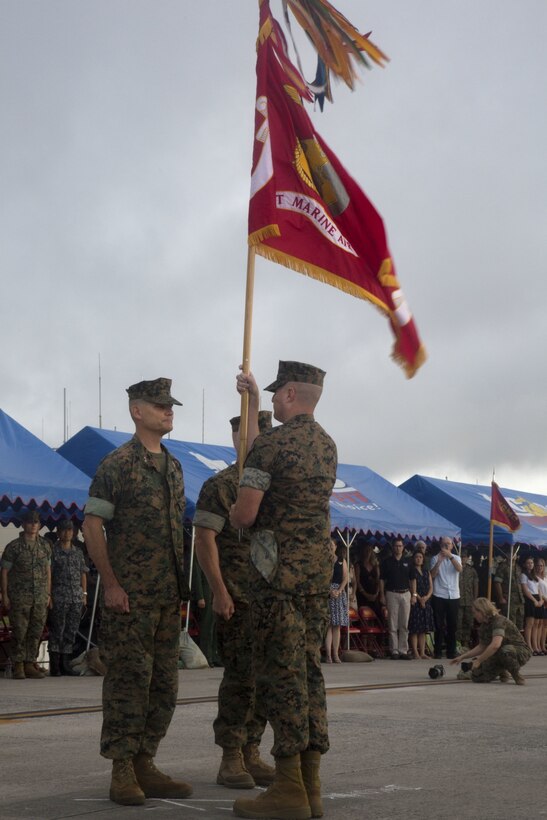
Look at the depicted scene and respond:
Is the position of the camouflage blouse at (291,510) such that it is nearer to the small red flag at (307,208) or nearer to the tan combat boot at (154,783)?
the tan combat boot at (154,783)

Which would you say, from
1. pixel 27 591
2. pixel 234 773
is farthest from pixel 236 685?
pixel 27 591

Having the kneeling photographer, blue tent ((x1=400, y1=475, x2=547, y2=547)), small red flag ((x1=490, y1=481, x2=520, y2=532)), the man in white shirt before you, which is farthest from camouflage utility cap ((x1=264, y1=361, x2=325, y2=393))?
blue tent ((x1=400, y1=475, x2=547, y2=547))

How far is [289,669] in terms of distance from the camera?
5.16m

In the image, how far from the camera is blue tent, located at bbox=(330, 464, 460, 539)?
1841 cm

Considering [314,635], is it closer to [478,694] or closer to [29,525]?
[478,694]

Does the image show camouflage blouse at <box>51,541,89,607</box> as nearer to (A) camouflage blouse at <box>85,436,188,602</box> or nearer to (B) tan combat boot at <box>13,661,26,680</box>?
(B) tan combat boot at <box>13,661,26,680</box>

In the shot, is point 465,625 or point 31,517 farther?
point 465,625

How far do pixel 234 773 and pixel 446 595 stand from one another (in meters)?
14.7

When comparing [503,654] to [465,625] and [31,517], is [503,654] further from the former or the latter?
[465,625]

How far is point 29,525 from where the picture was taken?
1398 cm

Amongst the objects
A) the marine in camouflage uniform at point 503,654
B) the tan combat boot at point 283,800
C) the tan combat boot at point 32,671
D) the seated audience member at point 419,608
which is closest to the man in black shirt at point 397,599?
the seated audience member at point 419,608

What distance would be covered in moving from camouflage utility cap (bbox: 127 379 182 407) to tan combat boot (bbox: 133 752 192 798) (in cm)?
179

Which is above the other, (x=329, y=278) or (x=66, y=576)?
(x=329, y=278)

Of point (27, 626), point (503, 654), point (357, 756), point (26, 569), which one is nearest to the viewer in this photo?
point (357, 756)
